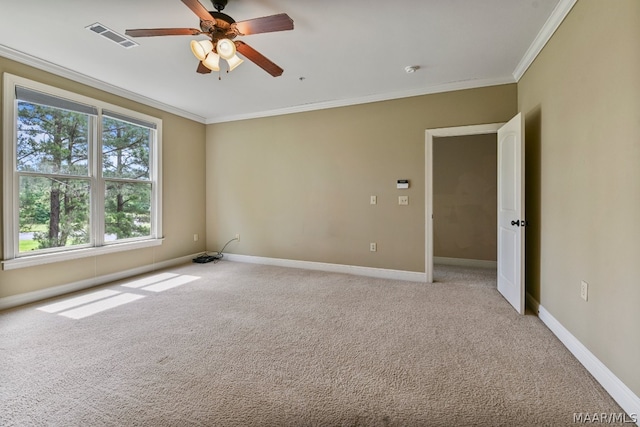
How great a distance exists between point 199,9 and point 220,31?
261 mm

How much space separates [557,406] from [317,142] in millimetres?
4016

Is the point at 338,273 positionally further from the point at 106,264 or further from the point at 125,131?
the point at 125,131

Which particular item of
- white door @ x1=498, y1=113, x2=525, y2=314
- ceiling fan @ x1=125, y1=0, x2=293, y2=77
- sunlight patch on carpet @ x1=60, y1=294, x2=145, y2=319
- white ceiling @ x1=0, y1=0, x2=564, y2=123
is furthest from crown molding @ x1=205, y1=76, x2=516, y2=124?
sunlight patch on carpet @ x1=60, y1=294, x2=145, y2=319

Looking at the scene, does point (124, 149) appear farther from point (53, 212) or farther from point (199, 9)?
point (199, 9)

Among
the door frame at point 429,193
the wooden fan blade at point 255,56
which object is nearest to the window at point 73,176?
the wooden fan blade at point 255,56

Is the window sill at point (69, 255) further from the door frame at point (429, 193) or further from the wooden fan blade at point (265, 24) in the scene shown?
the door frame at point (429, 193)

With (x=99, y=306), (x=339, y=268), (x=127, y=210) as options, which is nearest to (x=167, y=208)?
(x=127, y=210)

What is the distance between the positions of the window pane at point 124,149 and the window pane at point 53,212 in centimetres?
45

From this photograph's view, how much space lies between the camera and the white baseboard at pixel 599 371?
1.48 metres

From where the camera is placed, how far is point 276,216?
495 cm

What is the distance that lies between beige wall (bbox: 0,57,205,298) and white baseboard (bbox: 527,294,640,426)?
17.1 feet

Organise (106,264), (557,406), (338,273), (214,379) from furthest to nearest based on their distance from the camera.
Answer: (338,273) → (106,264) → (214,379) → (557,406)

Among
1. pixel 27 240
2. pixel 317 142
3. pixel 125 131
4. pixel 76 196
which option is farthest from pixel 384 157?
pixel 27 240

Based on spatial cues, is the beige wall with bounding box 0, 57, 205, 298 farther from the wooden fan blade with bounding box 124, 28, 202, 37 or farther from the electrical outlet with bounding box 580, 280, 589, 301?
the electrical outlet with bounding box 580, 280, 589, 301
